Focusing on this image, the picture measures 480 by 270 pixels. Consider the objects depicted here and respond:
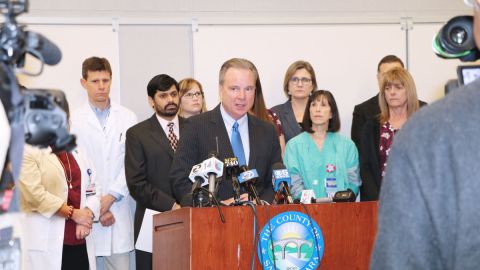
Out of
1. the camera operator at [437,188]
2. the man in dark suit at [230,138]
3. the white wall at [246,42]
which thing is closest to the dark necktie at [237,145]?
the man in dark suit at [230,138]

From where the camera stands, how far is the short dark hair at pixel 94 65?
6.99m

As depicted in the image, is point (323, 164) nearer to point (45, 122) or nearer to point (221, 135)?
point (221, 135)

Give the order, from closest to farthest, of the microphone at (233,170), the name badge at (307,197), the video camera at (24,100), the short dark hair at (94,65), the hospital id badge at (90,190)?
the video camera at (24,100) → the microphone at (233,170) → the name badge at (307,197) → the hospital id badge at (90,190) → the short dark hair at (94,65)

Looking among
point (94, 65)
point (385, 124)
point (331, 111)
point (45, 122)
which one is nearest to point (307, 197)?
point (331, 111)

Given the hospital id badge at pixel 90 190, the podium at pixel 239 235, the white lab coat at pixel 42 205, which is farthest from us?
the hospital id badge at pixel 90 190

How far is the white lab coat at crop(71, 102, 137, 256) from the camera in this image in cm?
679

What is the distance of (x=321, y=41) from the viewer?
7867mm

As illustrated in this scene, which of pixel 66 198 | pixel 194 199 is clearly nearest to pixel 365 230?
pixel 194 199

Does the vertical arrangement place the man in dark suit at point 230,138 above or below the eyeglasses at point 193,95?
below

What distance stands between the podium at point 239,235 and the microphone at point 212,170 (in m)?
0.14

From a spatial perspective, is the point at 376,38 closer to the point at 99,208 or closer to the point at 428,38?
the point at 428,38

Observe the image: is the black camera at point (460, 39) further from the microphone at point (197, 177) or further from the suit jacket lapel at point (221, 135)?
the suit jacket lapel at point (221, 135)

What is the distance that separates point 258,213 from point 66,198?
236 cm

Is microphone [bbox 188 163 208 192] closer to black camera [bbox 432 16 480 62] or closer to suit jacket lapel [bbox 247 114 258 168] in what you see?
suit jacket lapel [bbox 247 114 258 168]
